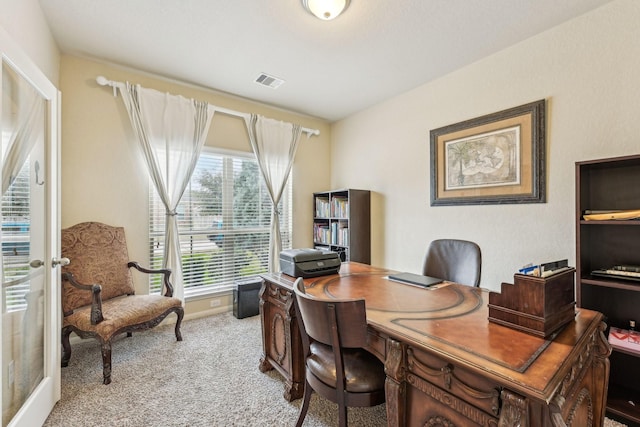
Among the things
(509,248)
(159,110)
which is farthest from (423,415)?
(159,110)

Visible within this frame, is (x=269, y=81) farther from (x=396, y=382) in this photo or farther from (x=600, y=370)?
(x=600, y=370)

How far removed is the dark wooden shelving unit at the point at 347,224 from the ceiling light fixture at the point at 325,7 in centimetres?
196

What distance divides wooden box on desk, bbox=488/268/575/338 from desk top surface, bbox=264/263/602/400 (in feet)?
0.11

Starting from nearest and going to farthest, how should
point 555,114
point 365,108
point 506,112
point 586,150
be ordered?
point 586,150, point 555,114, point 506,112, point 365,108

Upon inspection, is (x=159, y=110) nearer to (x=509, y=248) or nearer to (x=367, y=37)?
(x=367, y=37)

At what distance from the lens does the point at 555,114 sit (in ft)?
7.20

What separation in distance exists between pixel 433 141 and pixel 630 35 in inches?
59.3

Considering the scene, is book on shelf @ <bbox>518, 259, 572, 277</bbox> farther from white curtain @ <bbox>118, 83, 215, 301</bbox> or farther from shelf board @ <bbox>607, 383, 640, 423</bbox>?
white curtain @ <bbox>118, 83, 215, 301</bbox>

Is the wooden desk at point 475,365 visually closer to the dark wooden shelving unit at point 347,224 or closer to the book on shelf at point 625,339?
the book on shelf at point 625,339

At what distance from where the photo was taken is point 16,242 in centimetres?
150

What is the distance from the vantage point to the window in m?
3.19

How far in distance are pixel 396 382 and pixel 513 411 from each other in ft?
1.38

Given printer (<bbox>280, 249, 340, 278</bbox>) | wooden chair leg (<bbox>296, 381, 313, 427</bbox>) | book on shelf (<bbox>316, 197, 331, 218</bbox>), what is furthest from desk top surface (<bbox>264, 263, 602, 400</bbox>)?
book on shelf (<bbox>316, 197, 331, 218</bbox>)

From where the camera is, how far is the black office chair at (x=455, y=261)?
204 cm
